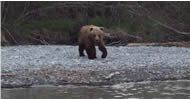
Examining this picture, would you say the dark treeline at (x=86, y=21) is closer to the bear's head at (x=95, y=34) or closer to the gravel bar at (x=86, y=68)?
the gravel bar at (x=86, y=68)

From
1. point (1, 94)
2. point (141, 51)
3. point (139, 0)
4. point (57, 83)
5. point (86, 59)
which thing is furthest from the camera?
point (139, 0)

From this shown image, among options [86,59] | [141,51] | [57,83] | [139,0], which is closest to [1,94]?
[57,83]

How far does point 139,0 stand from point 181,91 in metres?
11.0

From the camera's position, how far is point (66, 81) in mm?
9766

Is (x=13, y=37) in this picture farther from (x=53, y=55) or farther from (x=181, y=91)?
(x=181, y=91)

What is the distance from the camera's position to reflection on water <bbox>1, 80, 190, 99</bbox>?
27.2 feet

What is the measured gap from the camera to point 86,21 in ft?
64.1

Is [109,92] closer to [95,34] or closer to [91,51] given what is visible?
[95,34]

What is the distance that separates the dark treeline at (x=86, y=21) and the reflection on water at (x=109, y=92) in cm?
882

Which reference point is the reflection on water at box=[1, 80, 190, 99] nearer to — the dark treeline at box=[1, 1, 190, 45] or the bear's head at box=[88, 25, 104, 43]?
the bear's head at box=[88, 25, 104, 43]

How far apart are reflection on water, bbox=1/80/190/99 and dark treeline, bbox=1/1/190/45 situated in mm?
8816

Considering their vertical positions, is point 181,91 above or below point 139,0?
→ below

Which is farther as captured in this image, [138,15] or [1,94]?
[138,15]

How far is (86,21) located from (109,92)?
1091cm
